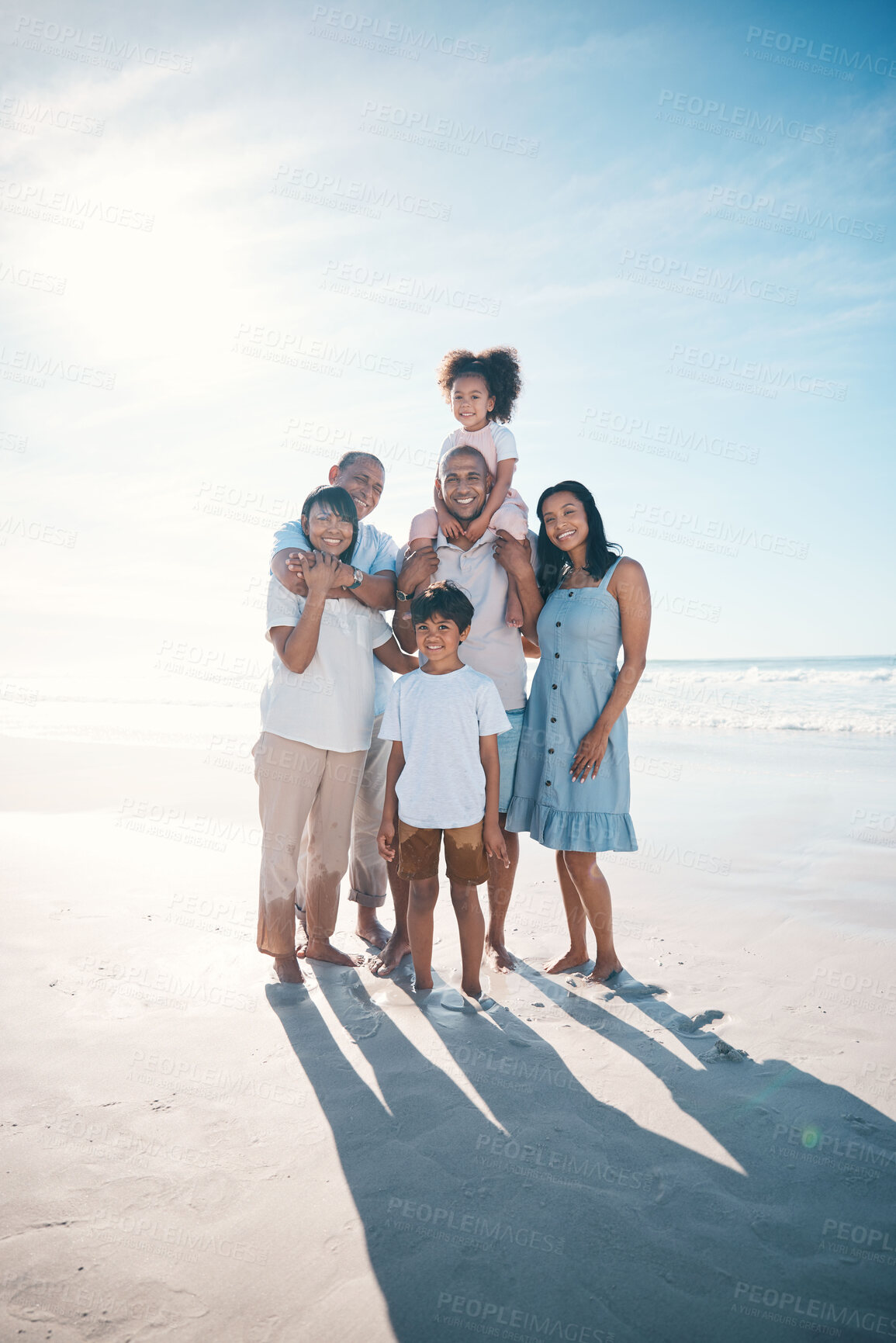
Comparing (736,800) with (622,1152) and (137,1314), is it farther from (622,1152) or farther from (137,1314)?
(137,1314)

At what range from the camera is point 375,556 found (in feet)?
12.6

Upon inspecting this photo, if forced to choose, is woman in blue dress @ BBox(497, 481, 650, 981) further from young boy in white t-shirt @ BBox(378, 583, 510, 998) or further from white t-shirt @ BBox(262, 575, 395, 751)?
white t-shirt @ BBox(262, 575, 395, 751)

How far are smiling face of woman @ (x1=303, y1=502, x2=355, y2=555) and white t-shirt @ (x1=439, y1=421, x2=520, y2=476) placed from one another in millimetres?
764

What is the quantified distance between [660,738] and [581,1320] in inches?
404

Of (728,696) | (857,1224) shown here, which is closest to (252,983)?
(857,1224)

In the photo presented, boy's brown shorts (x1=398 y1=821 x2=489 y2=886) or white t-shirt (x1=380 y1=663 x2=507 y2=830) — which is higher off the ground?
white t-shirt (x1=380 y1=663 x2=507 y2=830)

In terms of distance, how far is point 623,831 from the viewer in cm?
337

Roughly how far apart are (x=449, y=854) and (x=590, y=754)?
0.76 m

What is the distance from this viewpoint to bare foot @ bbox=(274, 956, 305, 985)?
11.0 feet
